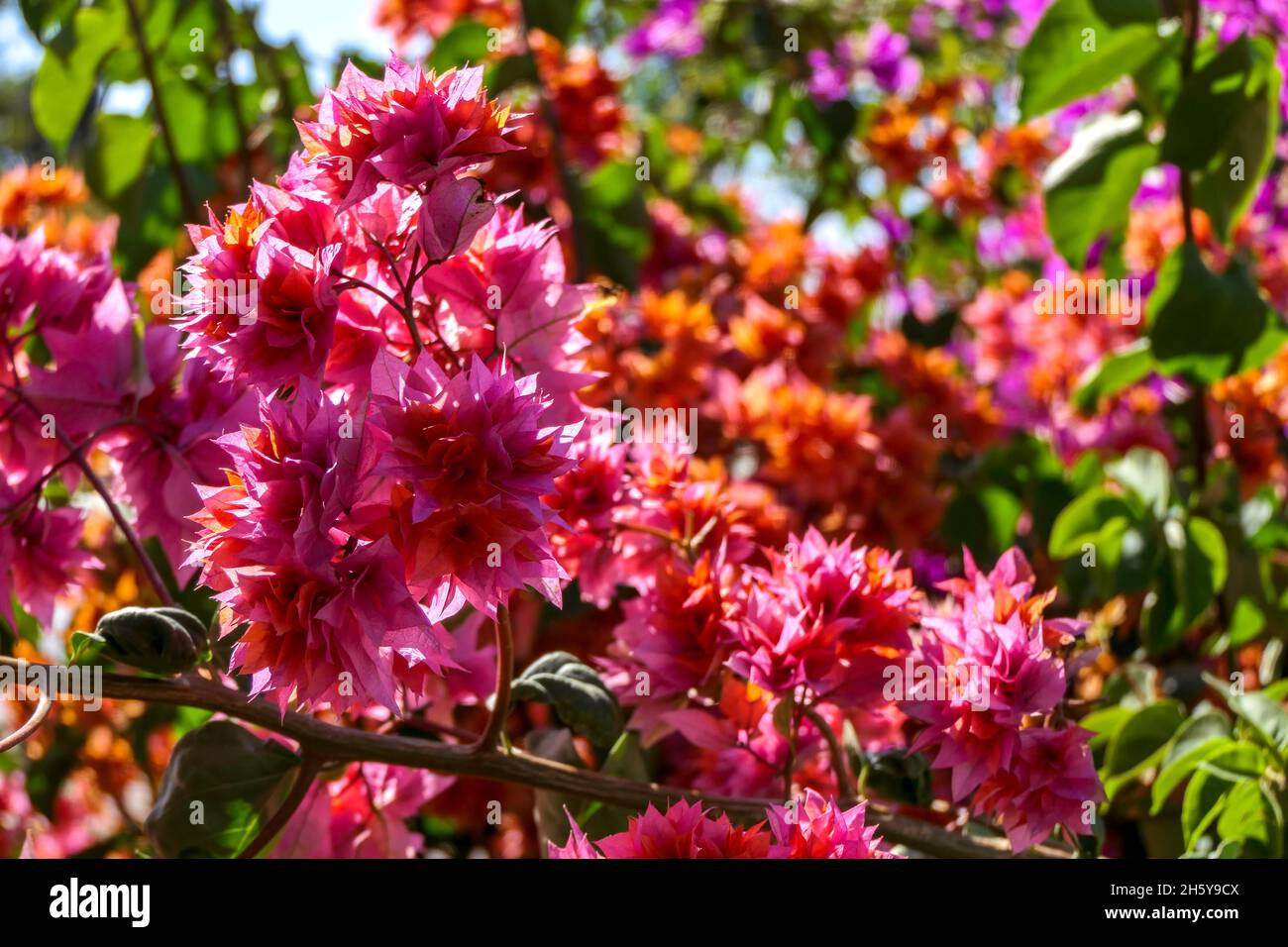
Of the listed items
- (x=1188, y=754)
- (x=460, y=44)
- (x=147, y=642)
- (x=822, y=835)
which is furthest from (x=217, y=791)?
(x=460, y=44)

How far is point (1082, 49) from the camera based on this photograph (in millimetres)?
1101

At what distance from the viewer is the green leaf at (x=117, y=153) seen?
1461 millimetres

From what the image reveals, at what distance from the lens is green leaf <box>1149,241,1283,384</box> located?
3.51ft

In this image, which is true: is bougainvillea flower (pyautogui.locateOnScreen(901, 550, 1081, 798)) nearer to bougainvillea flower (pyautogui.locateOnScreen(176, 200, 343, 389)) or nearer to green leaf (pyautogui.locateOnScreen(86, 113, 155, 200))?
bougainvillea flower (pyautogui.locateOnScreen(176, 200, 343, 389))

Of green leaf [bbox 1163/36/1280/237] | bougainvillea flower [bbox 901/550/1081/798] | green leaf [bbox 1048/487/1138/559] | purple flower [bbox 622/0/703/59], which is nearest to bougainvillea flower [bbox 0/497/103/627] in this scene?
bougainvillea flower [bbox 901/550/1081/798]

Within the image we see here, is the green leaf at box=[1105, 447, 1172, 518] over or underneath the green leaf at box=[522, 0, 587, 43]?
underneath

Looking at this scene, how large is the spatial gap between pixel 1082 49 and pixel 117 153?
1017 millimetres

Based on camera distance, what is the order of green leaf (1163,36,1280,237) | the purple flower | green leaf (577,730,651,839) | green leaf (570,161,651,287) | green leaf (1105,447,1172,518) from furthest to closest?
the purple flower
green leaf (570,161,651,287)
green leaf (1105,447,1172,518)
green leaf (1163,36,1280,237)
green leaf (577,730,651,839)

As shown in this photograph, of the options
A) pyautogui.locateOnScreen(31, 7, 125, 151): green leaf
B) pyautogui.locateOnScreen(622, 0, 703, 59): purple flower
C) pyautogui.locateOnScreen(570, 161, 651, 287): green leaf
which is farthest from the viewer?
pyautogui.locateOnScreen(622, 0, 703, 59): purple flower

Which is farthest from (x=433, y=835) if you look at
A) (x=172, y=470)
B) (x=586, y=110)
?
(x=586, y=110)

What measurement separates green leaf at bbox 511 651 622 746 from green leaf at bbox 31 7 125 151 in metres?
0.91

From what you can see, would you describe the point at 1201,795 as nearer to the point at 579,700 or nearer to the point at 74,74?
the point at 579,700
